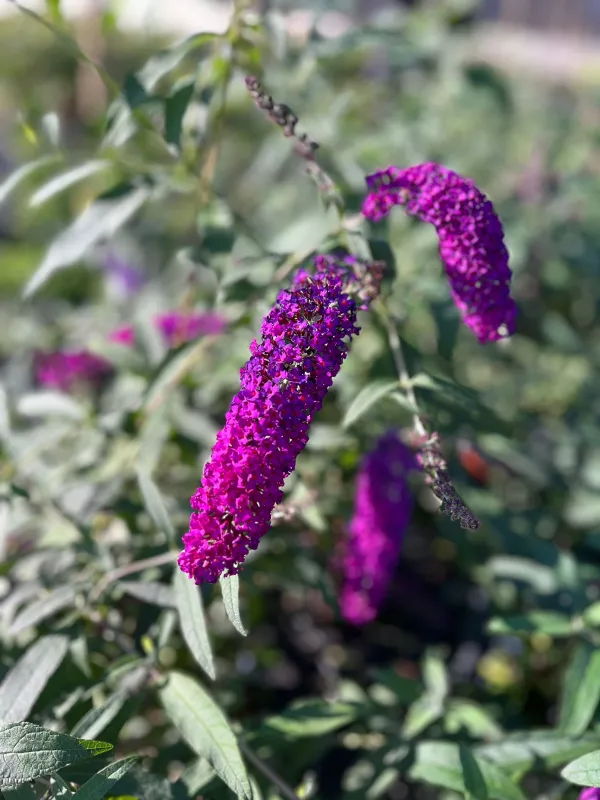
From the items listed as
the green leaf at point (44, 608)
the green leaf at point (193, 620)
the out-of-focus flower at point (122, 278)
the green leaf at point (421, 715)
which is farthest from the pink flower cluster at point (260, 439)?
the out-of-focus flower at point (122, 278)

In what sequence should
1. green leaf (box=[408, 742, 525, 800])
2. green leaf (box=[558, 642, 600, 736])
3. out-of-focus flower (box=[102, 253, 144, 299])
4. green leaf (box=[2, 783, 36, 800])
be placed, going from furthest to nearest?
out-of-focus flower (box=[102, 253, 144, 299]) < green leaf (box=[558, 642, 600, 736]) < green leaf (box=[408, 742, 525, 800]) < green leaf (box=[2, 783, 36, 800])

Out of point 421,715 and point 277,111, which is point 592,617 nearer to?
point 421,715

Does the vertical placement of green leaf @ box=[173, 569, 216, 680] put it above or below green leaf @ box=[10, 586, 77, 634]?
above

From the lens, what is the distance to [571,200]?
3152 mm

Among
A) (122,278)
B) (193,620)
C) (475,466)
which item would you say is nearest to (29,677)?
(193,620)

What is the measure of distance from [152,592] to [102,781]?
42 centimetres

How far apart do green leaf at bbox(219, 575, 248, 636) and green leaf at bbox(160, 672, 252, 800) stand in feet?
0.95

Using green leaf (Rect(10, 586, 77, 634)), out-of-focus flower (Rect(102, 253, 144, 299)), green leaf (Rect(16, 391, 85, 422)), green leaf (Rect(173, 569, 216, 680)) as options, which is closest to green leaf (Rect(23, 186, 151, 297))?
green leaf (Rect(16, 391, 85, 422))

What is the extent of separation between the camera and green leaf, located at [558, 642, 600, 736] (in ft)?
5.47

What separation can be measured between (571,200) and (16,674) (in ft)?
8.32

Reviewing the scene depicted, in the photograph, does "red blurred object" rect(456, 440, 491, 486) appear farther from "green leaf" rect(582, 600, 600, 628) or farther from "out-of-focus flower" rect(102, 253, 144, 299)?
"out-of-focus flower" rect(102, 253, 144, 299)

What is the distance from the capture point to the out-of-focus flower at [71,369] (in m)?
2.55

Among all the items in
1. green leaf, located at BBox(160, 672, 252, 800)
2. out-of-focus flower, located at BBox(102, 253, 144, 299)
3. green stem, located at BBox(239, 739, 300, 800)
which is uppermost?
out-of-focus flower, located at BBox(102, 253, 144, 299)

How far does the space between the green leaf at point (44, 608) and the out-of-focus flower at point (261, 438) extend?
503mm
